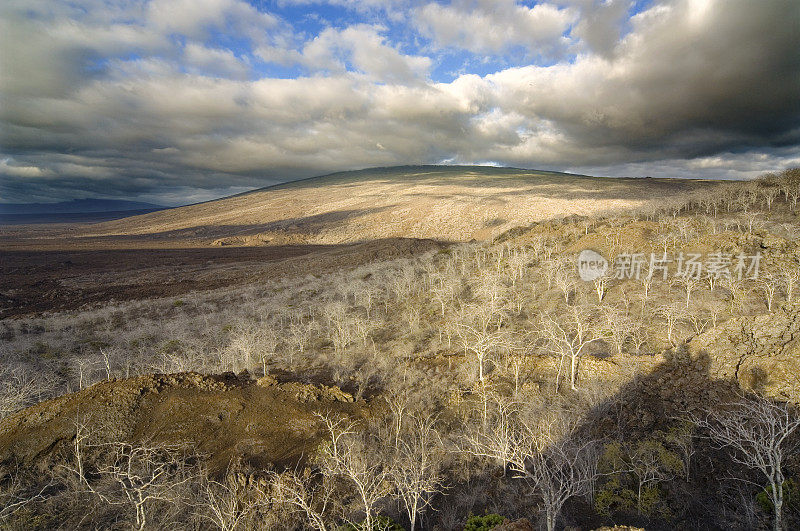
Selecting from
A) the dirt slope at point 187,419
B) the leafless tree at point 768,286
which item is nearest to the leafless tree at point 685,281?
A: the leafless tree at point 768,286

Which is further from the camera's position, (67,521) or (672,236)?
(672,236)

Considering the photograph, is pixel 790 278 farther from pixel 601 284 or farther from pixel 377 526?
pixel 377 526

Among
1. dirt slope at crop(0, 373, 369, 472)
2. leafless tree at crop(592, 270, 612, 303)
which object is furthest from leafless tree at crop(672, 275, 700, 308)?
dirt slope at crop(0, 373, 369, 472)

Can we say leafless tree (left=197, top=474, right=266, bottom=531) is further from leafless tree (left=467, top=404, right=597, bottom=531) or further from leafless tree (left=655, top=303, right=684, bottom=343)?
leafless tree (left=655, top=303, right=684, bottom=343)

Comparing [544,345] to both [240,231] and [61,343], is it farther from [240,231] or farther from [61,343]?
[240,231]

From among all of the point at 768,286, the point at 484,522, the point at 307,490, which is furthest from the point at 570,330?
the point at 307,490

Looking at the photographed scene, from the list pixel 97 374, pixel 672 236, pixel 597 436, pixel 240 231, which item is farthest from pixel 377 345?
pixel 240 231
